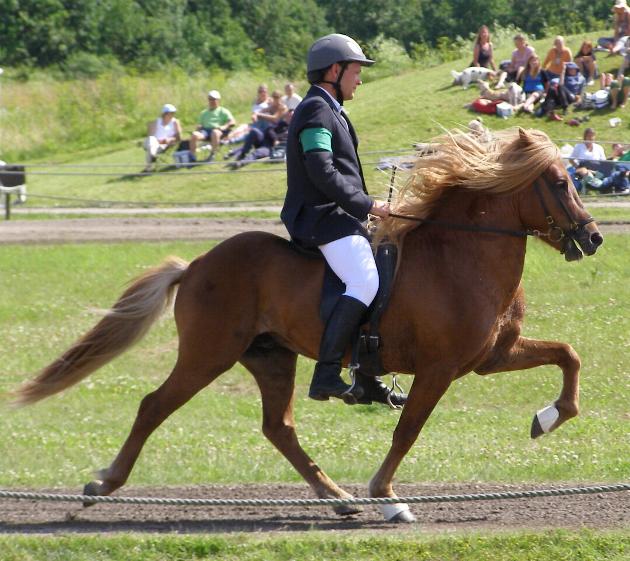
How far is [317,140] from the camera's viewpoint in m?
7.20

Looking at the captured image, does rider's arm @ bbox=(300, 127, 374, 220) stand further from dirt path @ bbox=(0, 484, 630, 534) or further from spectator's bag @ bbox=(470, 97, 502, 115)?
spectator's bag @ bbox=(470, 97, 502, 115)

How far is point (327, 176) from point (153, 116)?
27919 mm

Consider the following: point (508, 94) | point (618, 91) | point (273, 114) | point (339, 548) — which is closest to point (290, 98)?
point (273, 114)

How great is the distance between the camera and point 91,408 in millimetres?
11828

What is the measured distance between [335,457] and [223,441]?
45.9 inches

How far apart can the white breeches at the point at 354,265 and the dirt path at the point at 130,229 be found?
1037cm

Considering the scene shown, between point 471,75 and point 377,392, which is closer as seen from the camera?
point 377,392

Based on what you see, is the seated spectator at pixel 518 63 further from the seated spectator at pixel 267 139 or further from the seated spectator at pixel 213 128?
the seated spectator at pixel 213 128

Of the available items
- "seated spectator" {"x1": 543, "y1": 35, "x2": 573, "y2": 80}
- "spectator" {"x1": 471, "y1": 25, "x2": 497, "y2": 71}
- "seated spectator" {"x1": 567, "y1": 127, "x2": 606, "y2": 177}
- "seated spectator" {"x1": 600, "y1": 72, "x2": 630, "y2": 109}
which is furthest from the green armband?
"spectator" {"x1": 471, "y1": 25, "x2": 497, "y2": 71}

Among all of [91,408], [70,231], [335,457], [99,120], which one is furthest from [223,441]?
[99,120]

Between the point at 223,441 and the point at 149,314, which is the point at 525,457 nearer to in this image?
the point at 223,441

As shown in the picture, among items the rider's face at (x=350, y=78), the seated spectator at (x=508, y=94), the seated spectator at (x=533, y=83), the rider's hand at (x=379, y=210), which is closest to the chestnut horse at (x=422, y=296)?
the rider's hand at (x=379, y=210)

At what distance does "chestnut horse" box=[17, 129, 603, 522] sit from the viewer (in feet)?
23.8

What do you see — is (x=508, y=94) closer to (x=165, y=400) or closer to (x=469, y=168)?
(x=469, y=168)
